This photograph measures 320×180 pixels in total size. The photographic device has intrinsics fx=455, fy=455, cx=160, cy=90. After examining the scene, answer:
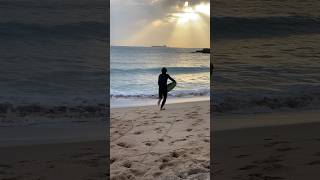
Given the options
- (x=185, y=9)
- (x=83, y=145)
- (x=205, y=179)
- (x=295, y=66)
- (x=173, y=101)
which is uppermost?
(x=185, y=9)

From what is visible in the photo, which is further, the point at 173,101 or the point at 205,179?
the point at 173,101

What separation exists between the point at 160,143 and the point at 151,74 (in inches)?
26.7

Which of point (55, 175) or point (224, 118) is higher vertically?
point (224, 118)

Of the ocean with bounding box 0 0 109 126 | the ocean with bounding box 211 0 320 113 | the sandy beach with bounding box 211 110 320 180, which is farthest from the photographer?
the ocean with bounding box 211 0 320 113

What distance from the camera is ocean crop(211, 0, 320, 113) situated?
434 centimetres

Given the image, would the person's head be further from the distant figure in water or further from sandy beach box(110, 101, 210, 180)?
sandy beach box(110, 101, 210, 180)

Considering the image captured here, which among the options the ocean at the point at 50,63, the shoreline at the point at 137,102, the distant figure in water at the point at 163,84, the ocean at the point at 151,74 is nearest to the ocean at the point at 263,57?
the ocean at the point at 151,74

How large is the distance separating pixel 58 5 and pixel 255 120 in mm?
2063

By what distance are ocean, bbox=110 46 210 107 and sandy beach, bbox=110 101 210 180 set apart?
0.11m

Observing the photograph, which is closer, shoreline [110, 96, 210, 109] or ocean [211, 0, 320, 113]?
shoreline [110, 96, 210, 109]

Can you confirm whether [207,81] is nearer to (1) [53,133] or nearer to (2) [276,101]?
(2) [276,101]

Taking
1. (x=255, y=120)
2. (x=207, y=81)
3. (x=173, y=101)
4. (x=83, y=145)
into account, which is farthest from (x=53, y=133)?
(x=255, y=120)

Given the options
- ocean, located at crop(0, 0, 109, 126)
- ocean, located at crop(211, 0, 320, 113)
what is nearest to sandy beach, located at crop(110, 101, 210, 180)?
ocean, located at crop(0, 0, 109, 126)

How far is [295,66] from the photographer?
176 inches
